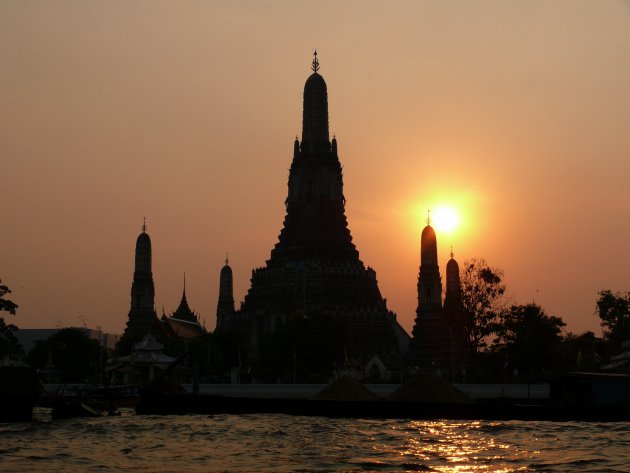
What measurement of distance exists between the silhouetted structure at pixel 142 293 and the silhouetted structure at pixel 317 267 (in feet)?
37.9

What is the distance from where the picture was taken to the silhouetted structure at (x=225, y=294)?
590 feet

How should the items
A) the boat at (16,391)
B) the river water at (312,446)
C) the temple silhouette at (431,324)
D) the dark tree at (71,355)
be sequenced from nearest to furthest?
1. the river water at (312,446)
2. the boat at (16,391)
3. the dark tree at (71,355)
4. the temple silhouette at (431,324)

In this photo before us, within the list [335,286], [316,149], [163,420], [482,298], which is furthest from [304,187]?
[163,420]

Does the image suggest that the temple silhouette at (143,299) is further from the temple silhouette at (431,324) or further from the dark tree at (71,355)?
the temple silhouette at (431,324)

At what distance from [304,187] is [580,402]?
4101 inches

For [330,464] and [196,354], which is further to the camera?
[196,354]

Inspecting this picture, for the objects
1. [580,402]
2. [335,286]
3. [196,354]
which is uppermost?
[335,286]

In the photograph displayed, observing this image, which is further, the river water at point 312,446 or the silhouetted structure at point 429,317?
the silhouetted structure at point 429,317

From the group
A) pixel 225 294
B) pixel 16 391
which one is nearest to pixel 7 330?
pixel 16 391

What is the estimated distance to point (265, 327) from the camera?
14550 centimetres

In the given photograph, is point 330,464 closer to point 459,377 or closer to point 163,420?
point 163,420

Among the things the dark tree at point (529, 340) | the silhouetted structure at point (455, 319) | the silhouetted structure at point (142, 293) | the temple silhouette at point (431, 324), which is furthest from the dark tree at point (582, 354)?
the silhouetted structure at point (142, 293)

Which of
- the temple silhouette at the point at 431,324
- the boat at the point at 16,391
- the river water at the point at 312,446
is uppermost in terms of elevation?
the temple silhouette at the point at 431,324

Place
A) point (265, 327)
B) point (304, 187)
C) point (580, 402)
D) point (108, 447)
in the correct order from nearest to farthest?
1. point (108, 447)
2. point (580, 402)
3. point (265, 327)
4. point (304, 187)
